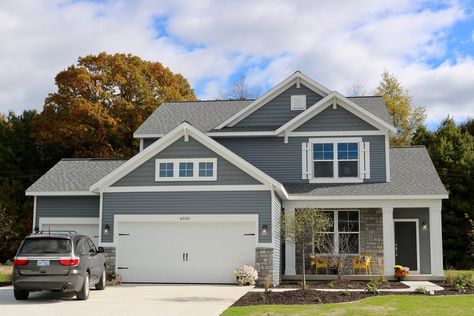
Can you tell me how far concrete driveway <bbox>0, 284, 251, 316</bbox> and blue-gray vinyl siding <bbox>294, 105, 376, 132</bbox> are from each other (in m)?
7.91

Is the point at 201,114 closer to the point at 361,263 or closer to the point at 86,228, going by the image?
the point at 86,228

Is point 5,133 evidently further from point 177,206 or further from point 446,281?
point 446,281

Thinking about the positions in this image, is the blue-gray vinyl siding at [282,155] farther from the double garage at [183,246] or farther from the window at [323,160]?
the double garage at [183,246]

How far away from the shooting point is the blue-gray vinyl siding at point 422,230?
2497cm

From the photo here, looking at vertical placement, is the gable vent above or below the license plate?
above

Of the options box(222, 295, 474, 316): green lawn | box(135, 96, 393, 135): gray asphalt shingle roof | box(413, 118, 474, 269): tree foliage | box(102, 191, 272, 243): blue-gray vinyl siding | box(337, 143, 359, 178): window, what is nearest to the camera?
box(222, 295, 474, 316): green lawn

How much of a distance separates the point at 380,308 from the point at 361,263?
381 inches

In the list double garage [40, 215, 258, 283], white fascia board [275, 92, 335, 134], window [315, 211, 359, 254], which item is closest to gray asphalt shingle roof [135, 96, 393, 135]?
white fascia board [275, 92, 335, 134]

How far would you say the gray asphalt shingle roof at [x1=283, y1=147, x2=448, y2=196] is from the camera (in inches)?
925

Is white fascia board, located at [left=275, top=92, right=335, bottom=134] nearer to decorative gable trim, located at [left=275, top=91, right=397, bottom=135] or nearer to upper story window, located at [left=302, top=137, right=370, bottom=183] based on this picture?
decorative gable trim, located at [left=275, top=91, right=397, bottom=135]

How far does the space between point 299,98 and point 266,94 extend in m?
1.43

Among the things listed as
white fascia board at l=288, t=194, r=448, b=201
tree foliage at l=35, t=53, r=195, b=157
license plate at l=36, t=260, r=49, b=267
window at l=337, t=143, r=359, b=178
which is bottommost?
license plate at l=36, t=260, r=49, b=267

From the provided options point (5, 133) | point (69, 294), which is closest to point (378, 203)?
point (69, 294)

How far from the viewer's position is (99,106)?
4053 cm
